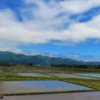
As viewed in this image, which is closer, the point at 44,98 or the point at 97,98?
the point at 44,98

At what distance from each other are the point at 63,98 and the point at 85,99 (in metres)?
1.21

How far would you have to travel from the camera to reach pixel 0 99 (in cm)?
696

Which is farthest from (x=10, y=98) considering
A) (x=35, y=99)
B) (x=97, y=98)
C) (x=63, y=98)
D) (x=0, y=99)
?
(x=97, y=98)

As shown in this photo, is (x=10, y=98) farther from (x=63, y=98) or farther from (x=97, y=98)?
(x=97, y=98)

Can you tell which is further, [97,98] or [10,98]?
[97,98]

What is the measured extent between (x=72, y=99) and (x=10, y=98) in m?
Answer: 3.29

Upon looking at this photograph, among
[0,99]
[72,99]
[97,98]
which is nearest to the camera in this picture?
[0,99]

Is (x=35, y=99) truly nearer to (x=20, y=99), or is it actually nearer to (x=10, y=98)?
(x=20, y=99)

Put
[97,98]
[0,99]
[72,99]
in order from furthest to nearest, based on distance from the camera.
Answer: [97,98], [72,99], [0,99]

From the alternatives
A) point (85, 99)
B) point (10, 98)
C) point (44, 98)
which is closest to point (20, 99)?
point (10, 98)

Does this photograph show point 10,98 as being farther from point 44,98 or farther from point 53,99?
point 53,99

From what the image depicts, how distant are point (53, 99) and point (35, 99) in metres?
0.95

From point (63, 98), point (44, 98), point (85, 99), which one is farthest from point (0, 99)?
point (85, 99)

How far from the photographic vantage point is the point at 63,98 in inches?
299
